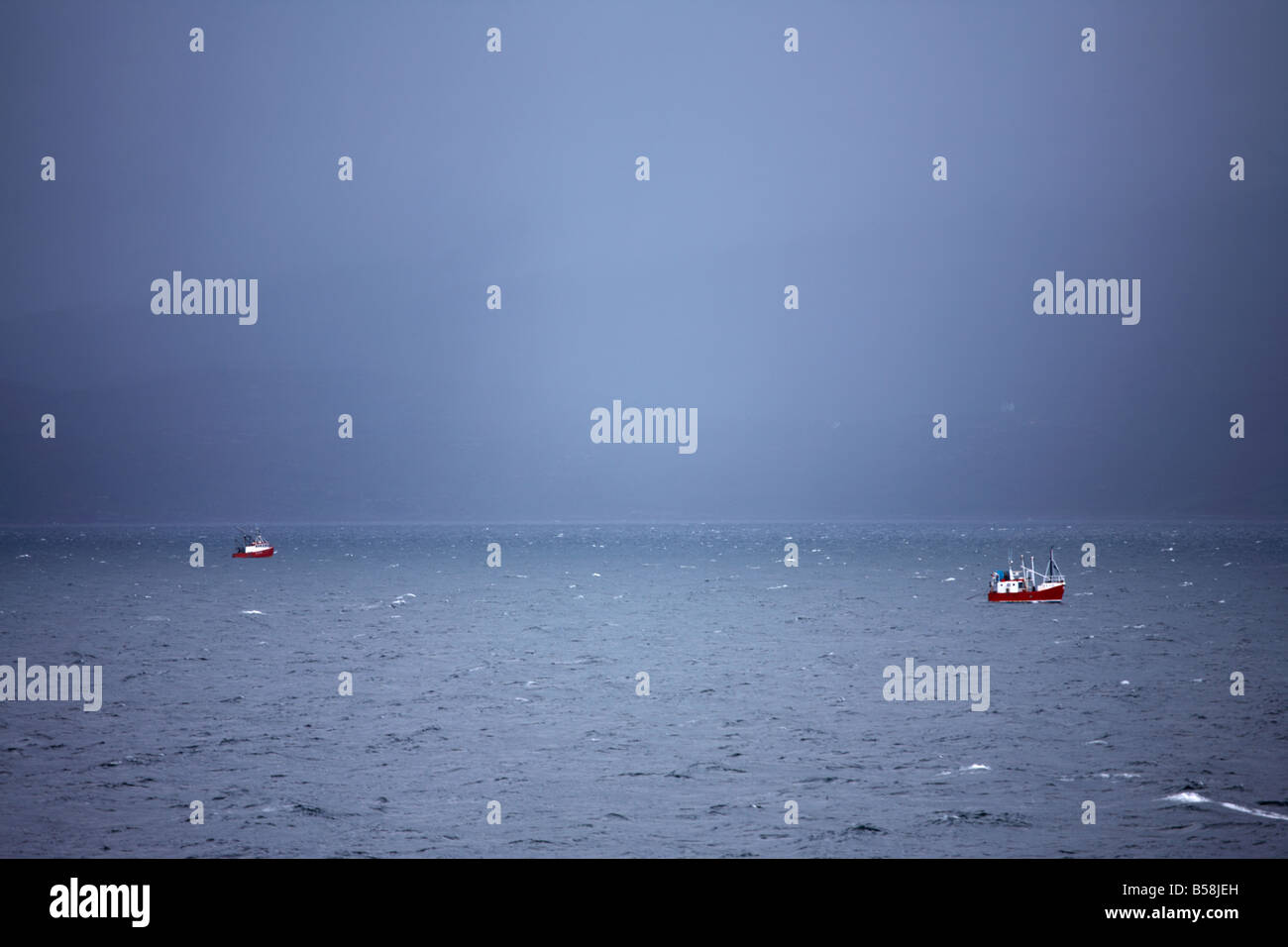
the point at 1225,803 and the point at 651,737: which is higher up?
the point at 651,737

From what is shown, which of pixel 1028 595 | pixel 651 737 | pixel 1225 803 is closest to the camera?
pixel 1225 803

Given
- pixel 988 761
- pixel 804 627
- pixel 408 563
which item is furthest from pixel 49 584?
pixel 988 761

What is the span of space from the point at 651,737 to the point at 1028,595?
6760 cm

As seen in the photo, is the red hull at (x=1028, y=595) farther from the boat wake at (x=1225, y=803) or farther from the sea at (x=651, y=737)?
the boat wake at (x=1225, y=803)

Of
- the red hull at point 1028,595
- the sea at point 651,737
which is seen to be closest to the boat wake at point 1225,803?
the sea at point 651,737

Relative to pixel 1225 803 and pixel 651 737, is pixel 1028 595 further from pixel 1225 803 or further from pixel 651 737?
pixel 1225 803

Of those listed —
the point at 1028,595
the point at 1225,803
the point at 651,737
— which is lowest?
the point at 1225,803

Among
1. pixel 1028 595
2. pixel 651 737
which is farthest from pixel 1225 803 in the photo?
pixel 1028 595

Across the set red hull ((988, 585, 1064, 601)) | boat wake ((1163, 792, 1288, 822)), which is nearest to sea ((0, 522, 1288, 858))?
boat wake ((1163, 792, 1288, 822))

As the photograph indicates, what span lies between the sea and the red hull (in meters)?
2.64

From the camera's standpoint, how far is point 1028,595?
9931 cm
